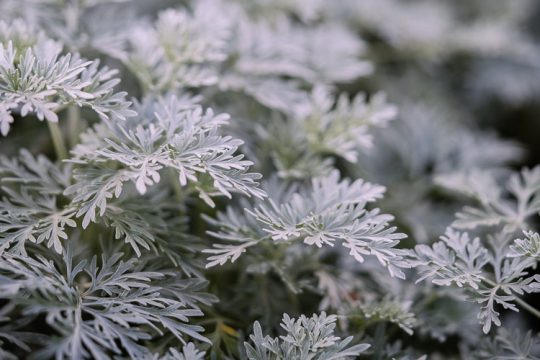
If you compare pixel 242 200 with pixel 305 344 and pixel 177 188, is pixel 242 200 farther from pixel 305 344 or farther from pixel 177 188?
pixel 305 344

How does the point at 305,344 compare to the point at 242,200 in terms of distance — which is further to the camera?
the point at 242,200

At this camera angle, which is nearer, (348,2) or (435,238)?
(435,238)

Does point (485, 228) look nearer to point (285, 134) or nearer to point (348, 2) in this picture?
point (285, 134)

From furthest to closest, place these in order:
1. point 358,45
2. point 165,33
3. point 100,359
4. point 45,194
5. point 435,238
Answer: point 358,45 < point 435,238 < point 165,33 < point 45,194 < point 100,359

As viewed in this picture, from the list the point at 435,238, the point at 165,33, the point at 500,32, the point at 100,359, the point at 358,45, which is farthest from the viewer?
the point at 500,32

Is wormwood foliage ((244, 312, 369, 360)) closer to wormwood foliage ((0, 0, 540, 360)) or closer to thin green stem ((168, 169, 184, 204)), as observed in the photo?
wormwood foliage ((0, 0, 540, 360))

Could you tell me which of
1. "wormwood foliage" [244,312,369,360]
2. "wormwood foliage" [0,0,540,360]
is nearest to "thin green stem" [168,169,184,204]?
"wormwood foliage" [0,0,540,360]

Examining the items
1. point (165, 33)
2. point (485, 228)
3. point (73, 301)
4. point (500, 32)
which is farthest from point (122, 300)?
point (500, 32)

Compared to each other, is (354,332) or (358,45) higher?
(358,45)

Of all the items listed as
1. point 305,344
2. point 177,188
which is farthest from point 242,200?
point 305,344
